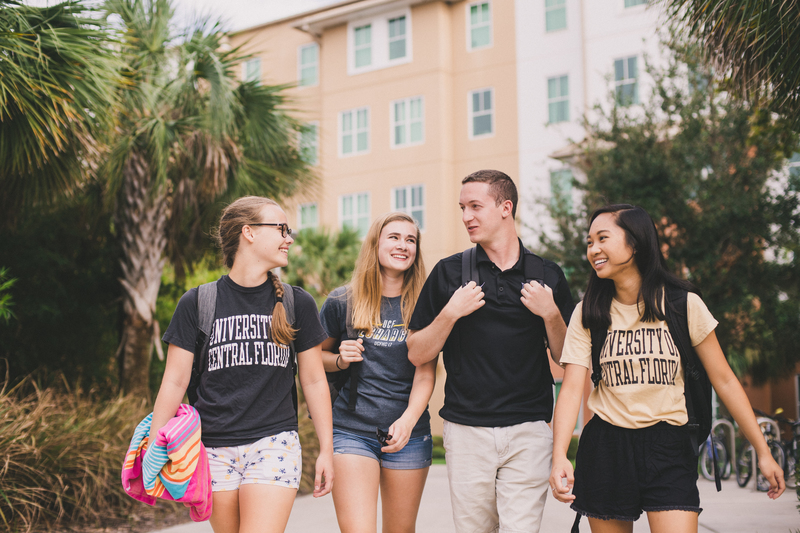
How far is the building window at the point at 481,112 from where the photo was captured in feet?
71.6

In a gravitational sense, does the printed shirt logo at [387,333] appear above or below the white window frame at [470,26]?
below

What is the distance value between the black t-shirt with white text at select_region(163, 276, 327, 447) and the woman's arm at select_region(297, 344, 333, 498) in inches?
4.5

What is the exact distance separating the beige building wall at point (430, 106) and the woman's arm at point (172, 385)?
57.2ft

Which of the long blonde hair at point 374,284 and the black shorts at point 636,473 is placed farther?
the long blonde hair at point 374,284

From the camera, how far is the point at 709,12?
17.6 feet

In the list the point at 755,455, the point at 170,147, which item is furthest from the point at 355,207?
the point at 755,455

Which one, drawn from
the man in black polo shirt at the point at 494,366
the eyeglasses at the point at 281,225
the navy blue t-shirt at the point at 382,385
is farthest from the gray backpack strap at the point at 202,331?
the man in black polo shirt at the point at 494,366

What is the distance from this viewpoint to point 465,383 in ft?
11.6

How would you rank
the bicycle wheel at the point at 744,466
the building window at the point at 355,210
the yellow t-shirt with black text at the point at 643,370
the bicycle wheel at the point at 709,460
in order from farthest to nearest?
the building window at the point at 355,210
the bicycle wheel at the point at 709,460
the bicycle wheel at the point at 744,466
the yellow t-shirt with black text at the point at 643,370

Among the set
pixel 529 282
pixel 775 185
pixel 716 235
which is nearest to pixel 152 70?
pixel 529 282

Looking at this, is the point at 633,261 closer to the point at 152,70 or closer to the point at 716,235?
the point at 152,70

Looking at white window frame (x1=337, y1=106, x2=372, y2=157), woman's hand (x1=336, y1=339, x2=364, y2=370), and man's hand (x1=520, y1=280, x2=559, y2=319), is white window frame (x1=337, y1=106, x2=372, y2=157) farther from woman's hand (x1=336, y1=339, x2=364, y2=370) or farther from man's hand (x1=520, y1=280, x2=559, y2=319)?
man's hand (x1=520, y1=280, x2=559, y2=319)

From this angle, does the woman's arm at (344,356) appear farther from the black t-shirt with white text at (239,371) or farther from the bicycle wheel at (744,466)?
the bicycle wheel at (744,466)

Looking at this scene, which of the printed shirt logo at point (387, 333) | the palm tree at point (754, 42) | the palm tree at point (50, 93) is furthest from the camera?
the palm tree at point (50, 93)
